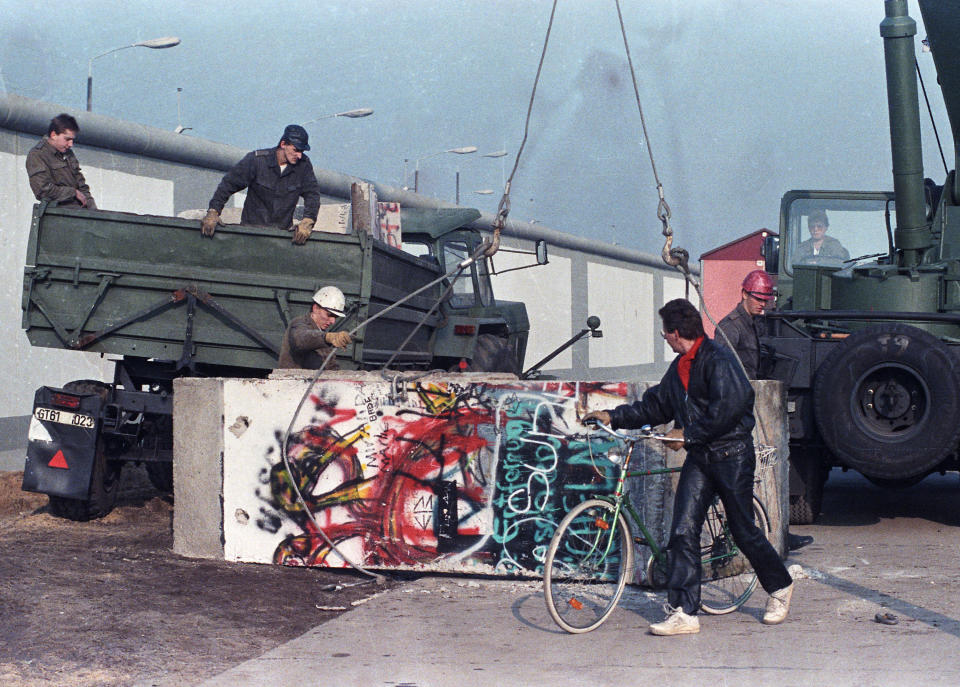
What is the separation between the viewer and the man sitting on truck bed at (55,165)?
977cm

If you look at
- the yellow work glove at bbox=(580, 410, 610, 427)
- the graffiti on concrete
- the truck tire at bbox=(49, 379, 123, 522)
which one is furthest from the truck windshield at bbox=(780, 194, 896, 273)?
the truck tire at bbox=(49, 379, 123, 522)

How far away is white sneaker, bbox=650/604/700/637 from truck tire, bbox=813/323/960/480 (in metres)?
3.26

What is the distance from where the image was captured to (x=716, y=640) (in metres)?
6.58

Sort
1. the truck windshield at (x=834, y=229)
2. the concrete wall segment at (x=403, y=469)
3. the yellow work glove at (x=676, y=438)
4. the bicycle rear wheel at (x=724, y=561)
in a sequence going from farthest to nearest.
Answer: the truck windshield at (x=834, y=229) → the concrete wall segment at (x=403, y=469) → the bicycle rear wheel at (x=724, y=561) → the yellow work glove at (x=676, y=438)

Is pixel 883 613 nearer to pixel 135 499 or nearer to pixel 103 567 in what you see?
pixel 103 567

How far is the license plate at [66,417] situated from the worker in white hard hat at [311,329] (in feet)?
5.55

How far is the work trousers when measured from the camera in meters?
6.72

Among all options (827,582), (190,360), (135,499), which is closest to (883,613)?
(827,582)

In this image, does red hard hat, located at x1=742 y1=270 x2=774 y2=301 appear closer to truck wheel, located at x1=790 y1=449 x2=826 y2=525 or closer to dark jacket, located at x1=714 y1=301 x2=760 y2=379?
dark jacket, located at x1=714 y1=301 x2=760 y2=379

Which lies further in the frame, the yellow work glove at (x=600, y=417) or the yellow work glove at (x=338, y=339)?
the yellow work glove at (x=338, y=339)

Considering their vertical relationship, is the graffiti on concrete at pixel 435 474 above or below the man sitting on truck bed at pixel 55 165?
below

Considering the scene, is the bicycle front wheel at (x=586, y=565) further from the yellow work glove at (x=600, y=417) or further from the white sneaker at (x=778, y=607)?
the white sneaker at (x=778, y=607)

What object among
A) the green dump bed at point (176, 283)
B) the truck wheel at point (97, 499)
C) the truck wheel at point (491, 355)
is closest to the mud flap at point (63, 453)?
the truck wheel at point (97, 499)

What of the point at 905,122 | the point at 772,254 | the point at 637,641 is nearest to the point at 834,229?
the point at 772,254
